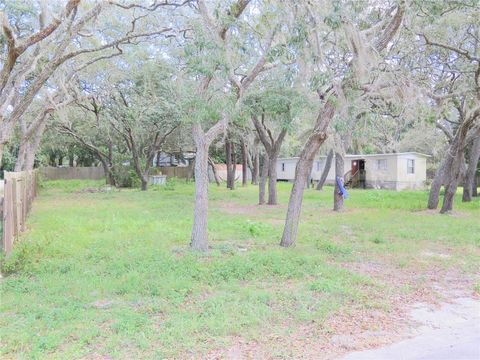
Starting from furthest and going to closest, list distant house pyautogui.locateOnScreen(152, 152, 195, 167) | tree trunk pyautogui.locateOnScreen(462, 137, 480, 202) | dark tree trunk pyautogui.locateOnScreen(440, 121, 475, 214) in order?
distant house pyautogui.locateOnScreen(152, 152, 195, 167)
tree trunk pyautogui.locateOnScreen(462, 137, 480, 202)
dark tree trunk pyautogui.locateOnScreen(440, 121, 475, 214)

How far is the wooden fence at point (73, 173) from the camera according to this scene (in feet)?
94.6

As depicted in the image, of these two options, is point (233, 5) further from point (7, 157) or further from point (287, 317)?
point (7, 157)

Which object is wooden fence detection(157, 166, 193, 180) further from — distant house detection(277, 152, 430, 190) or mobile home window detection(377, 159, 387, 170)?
mobile home window detection(377, 159, 387, 170)

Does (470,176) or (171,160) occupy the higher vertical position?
(171,160)

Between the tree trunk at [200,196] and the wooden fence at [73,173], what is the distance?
2398cm

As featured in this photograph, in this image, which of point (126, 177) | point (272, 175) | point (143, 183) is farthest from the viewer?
point (126, 177)

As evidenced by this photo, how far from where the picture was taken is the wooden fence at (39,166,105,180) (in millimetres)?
28828

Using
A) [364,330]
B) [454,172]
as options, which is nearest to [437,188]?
[454,172]

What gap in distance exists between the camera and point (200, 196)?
6.81 meters

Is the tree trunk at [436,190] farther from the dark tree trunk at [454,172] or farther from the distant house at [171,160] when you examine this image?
the distant house at [171,160]

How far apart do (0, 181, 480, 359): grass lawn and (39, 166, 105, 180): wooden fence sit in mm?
20230

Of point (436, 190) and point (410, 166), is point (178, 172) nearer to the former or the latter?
point (410, 166)

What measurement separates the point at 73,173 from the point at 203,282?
2661cm

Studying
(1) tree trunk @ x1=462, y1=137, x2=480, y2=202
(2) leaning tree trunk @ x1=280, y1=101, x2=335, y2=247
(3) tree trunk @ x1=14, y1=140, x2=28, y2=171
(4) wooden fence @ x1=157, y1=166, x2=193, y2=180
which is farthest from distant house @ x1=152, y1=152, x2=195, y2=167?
(2) leaning tree trunk @ x1=280, y1=101, x2=335, y2=247
